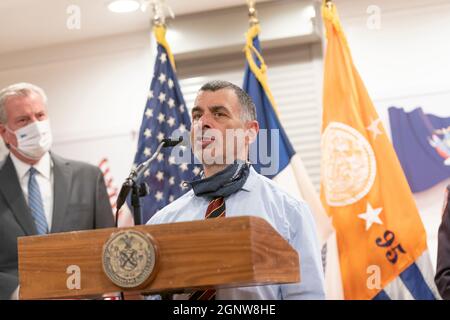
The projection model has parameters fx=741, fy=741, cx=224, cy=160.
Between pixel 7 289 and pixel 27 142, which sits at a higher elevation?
pixel 27 142

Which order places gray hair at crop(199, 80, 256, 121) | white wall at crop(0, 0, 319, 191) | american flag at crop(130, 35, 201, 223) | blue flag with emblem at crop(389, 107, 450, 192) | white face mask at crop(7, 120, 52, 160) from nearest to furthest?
gray hair at crop(199, 80, 256, 121)
white face mask at crop(7, 120, 52, 160)
american flag at crop(130, 35, 201, 223)
blue flag with emblem at crop(389, 107, 450, 192)
white wall at crop(0, 0, 319, 191)

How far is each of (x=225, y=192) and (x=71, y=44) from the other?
364 cm

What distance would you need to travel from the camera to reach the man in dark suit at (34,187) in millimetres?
3191

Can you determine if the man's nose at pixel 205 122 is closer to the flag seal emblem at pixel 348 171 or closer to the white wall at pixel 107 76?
the flag seal emblem at pixel 348 171

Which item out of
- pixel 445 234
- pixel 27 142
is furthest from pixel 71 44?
pixel 445 234

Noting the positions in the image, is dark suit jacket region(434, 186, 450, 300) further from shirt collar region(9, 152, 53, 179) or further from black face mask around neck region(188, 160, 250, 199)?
shirt collar region(9, 152, 53, 179)

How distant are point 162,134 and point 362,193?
1.26 meters

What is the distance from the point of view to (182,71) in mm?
5305

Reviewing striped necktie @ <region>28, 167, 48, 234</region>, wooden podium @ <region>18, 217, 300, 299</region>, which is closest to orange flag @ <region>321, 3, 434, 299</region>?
→ striped necktie @ <region>28, 167, 48, 234</region>

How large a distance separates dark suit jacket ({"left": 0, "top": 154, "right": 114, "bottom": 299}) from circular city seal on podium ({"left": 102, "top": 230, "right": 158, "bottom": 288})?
150 centimetres

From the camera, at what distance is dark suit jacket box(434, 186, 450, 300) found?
2.75 m

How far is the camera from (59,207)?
3232 mm

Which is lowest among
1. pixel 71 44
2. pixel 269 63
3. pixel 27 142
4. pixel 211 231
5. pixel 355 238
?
pixel 211 231

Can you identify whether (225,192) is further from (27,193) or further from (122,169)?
(122,169)
